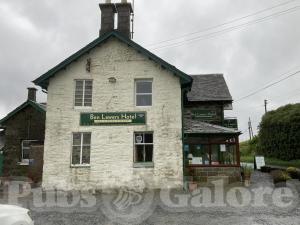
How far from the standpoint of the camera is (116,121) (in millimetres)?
18531

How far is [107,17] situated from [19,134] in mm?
10950

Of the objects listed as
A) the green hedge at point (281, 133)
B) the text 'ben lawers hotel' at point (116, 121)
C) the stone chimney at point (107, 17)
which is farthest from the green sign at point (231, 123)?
the stone chimney at point (107, 17)

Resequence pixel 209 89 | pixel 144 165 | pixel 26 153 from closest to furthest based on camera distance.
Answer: pixel 144 165
pixel 26 153
pixel 209 89

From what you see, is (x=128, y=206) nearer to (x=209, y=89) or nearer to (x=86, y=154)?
(x=86, y=154)

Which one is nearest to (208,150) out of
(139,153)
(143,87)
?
(139,153)

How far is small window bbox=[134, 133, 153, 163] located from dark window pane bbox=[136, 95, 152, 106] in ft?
5.55

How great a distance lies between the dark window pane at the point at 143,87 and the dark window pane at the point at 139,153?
3041 mm

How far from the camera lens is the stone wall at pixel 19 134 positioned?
24.7 meters

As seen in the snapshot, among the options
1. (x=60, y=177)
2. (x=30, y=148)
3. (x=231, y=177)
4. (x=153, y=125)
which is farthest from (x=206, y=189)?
(x=30, y=148)

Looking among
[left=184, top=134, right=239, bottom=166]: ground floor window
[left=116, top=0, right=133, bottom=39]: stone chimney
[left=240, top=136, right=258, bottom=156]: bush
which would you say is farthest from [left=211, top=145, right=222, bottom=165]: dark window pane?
[left=240, top=136, right=258, bottom=156]: bush

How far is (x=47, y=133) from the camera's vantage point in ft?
61.6

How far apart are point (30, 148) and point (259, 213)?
1734cm

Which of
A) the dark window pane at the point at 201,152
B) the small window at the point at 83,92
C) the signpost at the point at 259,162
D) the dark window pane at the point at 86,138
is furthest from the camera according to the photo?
the signpost at the point at 259,162

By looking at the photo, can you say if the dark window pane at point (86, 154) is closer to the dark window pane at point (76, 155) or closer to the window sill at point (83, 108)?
the dark window pane at point (76, 155)
